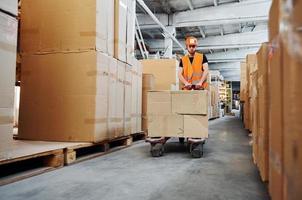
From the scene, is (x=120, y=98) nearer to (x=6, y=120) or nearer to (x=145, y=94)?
(x=145, y=94)

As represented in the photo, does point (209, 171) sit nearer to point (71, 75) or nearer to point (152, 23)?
point (71, 75)

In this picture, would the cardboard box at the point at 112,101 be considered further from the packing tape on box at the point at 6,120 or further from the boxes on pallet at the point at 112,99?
the packing tape on box at the point at 6,120

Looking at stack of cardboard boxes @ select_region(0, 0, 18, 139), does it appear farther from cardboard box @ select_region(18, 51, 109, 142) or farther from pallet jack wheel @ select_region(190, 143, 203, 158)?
pallet jack wheel @ select_region(190, 143, 203, 158)

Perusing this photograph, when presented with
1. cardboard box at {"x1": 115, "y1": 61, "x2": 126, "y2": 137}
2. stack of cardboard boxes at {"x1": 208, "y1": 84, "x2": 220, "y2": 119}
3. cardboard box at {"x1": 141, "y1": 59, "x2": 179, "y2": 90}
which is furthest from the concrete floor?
stack of cardboard boxes at {"x1": 208, "y1": 84, "x2": 220, "y2": 119}

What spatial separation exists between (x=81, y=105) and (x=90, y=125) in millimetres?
290

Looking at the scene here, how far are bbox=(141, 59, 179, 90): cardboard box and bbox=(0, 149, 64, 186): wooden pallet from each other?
407 cm

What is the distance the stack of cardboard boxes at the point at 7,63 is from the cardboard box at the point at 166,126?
181 cm

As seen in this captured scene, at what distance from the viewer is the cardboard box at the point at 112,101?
13.5ft

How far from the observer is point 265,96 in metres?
1.98

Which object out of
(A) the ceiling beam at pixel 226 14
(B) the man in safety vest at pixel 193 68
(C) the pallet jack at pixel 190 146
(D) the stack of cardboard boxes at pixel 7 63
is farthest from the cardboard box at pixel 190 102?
(A) the ceiling beam at pixel 226 14

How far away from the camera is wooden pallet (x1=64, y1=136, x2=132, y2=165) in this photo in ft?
10.7

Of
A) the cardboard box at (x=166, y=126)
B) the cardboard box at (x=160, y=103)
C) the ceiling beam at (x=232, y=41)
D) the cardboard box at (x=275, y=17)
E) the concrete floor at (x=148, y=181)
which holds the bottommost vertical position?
the concrete floor at (x=148, y=181)

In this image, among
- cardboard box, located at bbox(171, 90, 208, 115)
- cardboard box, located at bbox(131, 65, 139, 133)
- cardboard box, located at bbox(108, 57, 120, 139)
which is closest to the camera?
cardboard box, located at bbox(171, 90, 208, 115)

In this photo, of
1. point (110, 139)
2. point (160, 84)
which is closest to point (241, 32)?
point (160, 84)
